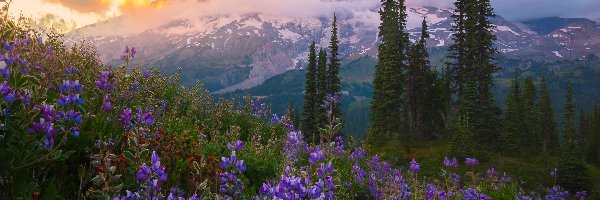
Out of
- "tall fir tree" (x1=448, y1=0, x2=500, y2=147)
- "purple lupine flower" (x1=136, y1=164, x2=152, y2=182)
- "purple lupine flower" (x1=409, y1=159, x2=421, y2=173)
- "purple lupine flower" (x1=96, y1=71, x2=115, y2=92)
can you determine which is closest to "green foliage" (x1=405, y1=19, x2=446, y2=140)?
"tall fir tree" (x1=448, y1=0, x2=500, y2=147)

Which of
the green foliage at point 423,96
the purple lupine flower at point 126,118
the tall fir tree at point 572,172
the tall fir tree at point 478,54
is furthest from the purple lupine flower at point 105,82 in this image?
the green foliage at point 423,96

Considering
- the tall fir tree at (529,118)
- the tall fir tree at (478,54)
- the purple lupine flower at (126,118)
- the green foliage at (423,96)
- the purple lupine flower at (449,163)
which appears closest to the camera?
the purple lupine flower at (126,118)

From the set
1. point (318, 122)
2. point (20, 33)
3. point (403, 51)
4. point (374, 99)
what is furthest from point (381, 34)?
point (20, 33)

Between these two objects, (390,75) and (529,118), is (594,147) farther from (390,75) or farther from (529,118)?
(390,75)

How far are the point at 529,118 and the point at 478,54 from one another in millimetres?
28972

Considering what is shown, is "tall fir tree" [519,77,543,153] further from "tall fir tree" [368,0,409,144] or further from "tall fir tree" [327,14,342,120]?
"tall fir tree" [327,14,342,120]

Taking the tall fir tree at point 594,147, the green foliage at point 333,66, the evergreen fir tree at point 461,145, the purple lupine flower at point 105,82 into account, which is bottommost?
the tall fir tree at point 594,147

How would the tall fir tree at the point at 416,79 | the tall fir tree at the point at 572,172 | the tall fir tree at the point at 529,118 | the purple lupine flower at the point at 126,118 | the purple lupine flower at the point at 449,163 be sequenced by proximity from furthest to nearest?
the tall fir tree at the point at 529,118 → the tall fir tree at the point at 416,79 → the tall fir tree at the point at 572,172 → the purple lupine flower at the point at 449,163 → the purple lupine flower at the point at 126,118

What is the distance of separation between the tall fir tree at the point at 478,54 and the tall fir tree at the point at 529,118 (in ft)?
56.3

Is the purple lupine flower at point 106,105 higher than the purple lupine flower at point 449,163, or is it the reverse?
the purple lupine flower at point 106,105

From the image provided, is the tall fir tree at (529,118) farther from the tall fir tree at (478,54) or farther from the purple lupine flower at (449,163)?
the purple lupine flower at (449,163)

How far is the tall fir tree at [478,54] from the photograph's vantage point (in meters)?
48.3

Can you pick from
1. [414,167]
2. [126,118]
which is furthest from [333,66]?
[126,118]

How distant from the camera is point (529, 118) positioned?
71.4 m
